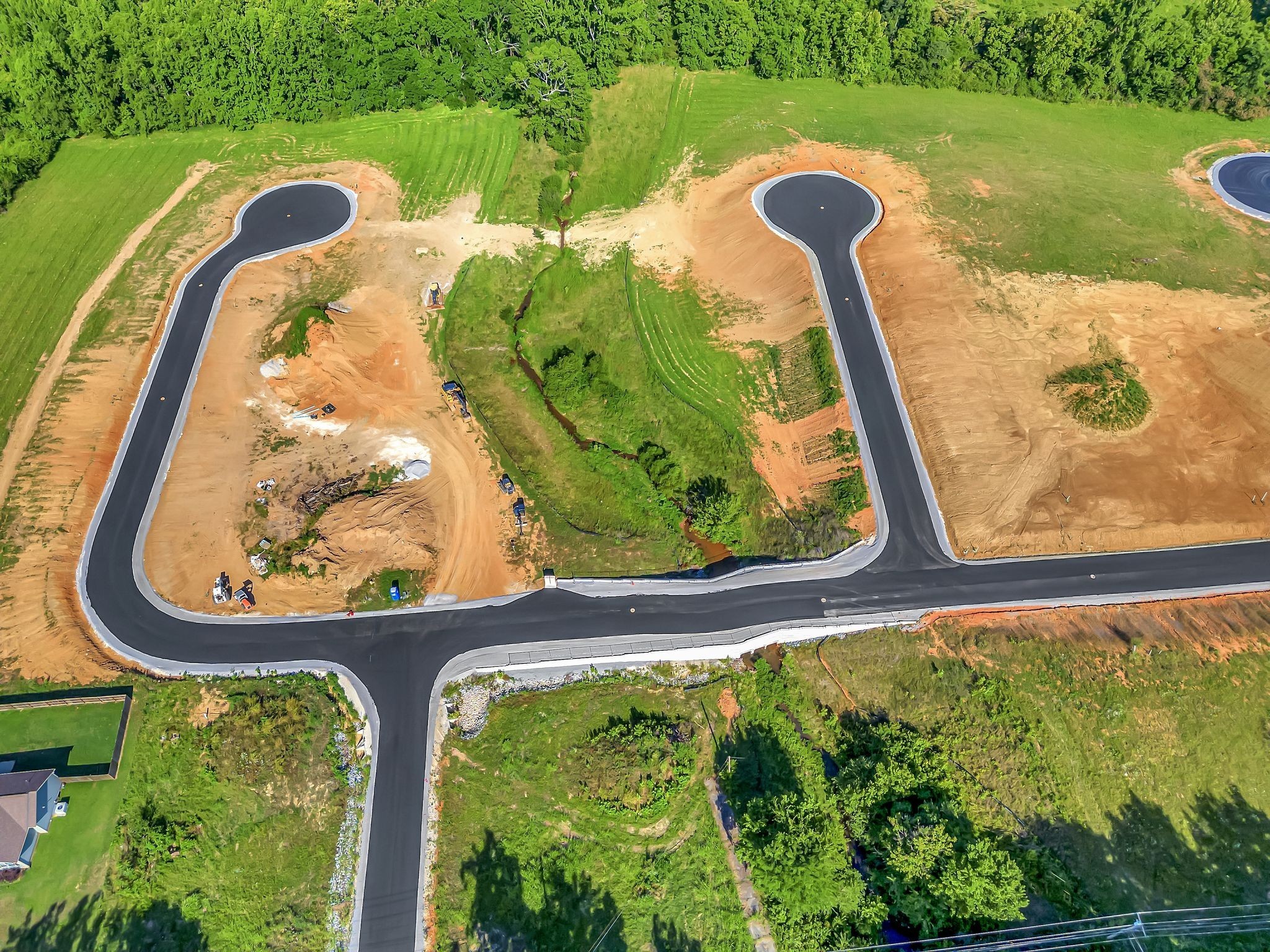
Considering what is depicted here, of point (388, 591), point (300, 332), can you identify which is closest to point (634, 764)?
point (388, 591)

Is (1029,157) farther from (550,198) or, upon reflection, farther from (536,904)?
(536,904)

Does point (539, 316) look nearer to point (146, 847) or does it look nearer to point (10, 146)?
point (146, 847)

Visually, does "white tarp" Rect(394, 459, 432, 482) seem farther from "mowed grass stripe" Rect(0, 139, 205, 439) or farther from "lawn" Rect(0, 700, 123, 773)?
"mowed grass stripe" Rect(0, 139, 205, 439)

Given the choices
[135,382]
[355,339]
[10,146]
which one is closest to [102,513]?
[135,382]

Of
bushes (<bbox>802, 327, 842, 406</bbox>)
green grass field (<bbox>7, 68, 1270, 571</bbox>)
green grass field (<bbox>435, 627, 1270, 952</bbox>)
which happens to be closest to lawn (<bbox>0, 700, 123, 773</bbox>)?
green grass field (<bbox>435, 627, 1270, 952</bbox>)

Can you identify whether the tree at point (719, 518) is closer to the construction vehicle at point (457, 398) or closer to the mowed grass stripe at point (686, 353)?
the mowed grass stripe at point (686, 353)

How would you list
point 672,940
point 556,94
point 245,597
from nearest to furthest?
point 672,940
point 245,597
point 556,94

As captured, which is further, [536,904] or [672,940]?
[536,904]
